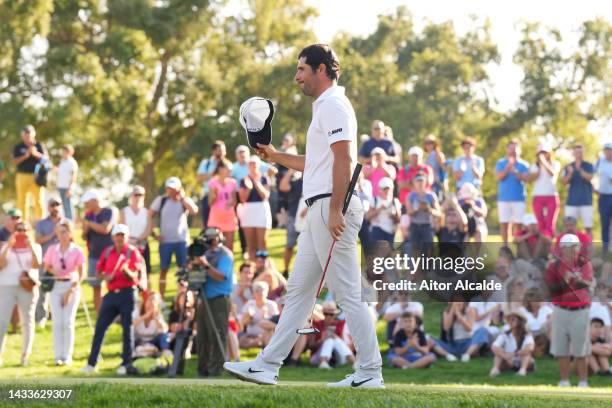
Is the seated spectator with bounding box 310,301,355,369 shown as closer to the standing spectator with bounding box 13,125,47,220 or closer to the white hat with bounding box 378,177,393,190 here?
the white hat with bounding box 378,177,393,190

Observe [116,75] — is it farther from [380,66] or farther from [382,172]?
[382,172]

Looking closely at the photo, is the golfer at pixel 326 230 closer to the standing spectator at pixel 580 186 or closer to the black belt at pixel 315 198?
the black belt at pixel 315 198

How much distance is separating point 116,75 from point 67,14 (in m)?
2.52

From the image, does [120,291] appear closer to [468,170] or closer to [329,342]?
[329,342]

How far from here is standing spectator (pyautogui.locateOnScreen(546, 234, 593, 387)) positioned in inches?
580

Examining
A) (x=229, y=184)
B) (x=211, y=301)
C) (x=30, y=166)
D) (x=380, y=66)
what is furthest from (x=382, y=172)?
(x=380, y=66)

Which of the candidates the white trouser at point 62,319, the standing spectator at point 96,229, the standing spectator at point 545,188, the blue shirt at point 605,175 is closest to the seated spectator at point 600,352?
the blue shirt at point 605,175

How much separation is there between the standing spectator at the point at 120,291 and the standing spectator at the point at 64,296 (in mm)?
941

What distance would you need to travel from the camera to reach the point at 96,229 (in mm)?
18984

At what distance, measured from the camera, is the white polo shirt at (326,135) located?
27.0 ft

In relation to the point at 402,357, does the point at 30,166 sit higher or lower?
higher

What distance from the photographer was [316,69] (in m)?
8.45

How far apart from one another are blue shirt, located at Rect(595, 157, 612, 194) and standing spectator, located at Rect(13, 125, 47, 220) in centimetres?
975

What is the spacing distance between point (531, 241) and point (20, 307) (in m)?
7.47
